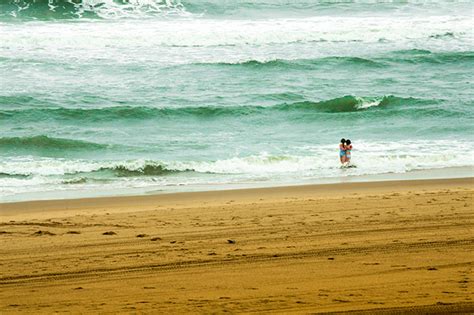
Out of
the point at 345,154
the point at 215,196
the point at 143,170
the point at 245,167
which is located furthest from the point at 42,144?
the point at 345,154

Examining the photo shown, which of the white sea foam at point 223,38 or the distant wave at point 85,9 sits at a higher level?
the distant wave at point 85,9

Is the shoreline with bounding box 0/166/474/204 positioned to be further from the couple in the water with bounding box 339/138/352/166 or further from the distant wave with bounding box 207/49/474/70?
the distant wave with bounding box 207/49/474/70

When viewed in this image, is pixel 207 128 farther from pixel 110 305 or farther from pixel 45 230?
pixel 110 305

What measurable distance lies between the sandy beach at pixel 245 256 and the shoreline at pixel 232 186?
1044 millimetres

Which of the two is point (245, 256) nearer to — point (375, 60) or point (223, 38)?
point (375, 60)

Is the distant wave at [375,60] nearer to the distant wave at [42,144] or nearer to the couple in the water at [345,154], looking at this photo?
the distant wave at [42,144]

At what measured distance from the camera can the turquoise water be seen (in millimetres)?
14430

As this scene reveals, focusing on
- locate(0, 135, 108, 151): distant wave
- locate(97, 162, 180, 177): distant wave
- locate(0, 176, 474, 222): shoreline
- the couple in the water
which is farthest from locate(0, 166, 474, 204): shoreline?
locate(0, 135, 108, 151): distant wave

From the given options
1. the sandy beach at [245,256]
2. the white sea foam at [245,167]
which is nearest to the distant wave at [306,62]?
the white sea foam at [245,167]

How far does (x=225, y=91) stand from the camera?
22.6 m

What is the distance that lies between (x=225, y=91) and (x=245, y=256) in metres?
15.5

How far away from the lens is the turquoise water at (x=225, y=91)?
1443 centimetres

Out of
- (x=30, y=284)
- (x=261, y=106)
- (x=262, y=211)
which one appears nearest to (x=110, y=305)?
(x=30, y=284)

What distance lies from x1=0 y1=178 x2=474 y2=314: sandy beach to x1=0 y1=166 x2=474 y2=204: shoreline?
1044mm
